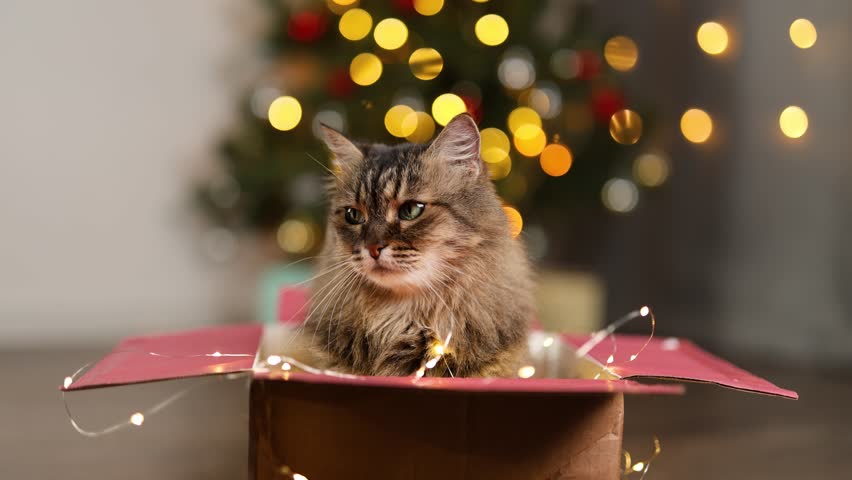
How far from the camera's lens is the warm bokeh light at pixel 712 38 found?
3.14 m

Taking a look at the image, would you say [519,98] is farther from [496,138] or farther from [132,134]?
[132,134]

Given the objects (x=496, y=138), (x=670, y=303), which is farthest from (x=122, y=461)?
(x=670, y=303)

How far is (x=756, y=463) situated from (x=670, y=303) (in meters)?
1.90

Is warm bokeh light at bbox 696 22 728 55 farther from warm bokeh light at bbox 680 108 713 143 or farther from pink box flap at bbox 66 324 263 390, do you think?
pink box flap at bbox 66 324 263 390

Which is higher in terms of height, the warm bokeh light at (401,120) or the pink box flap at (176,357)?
the warm bokeh light at (401,120)

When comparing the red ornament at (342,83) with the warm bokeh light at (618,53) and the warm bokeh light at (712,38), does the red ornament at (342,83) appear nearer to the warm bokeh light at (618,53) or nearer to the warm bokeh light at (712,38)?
the warm bokeh light at (618,53)

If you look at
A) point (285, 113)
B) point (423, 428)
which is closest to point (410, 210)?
point (423, 428)

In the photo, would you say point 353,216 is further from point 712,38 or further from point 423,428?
point 712,38

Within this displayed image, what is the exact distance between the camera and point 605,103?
287 cm

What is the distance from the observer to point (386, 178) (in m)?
1.18

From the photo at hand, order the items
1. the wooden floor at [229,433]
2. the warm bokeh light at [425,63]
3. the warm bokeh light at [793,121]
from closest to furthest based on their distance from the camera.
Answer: the wooden floor at [229,433] → the warm bokeh light at [425,63] → the warm bokeh light at [793,121]

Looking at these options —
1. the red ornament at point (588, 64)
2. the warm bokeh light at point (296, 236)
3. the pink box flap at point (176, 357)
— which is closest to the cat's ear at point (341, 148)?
the pink box flap at point (176, 357)

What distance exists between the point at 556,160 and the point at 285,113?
1108mm

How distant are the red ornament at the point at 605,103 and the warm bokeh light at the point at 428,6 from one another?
2.36 feet
